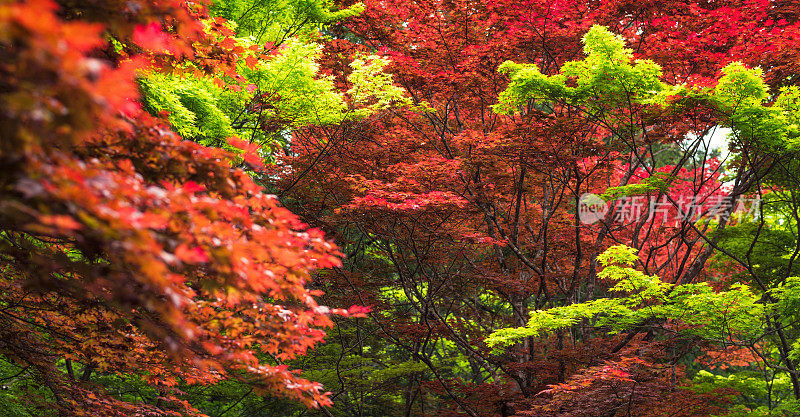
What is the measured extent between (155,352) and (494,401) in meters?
5.25

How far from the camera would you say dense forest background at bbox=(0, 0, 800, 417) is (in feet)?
6.42

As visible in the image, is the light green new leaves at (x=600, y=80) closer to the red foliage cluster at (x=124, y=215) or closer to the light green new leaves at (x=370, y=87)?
the light green new leaves at (x=370, y=87)

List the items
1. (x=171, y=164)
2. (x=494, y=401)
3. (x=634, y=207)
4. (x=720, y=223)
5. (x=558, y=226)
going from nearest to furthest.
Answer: (x=171, y=164) < (x=494, y=401) < (x=720, y=223) < (x=634, y=207) < (x=558, y=226)

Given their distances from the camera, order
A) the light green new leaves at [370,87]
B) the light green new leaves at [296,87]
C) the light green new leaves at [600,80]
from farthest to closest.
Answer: the light green new leaves at [370,87], the light green new leaves at [296,87], the light green new leaves at [600,80]

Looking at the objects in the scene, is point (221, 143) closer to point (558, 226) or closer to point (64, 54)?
point (64, 54)

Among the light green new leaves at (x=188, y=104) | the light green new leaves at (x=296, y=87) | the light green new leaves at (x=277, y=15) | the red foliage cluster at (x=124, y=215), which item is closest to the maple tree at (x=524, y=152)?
the light green new leaves at (x=277, y=15)

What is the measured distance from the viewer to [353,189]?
7.12 meters

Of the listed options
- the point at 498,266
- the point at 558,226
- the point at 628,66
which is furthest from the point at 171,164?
the point at 558,226

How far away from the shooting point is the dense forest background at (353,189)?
196 cm

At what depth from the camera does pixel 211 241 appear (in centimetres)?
210

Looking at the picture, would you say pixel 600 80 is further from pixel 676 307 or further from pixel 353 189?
pixel 353 189

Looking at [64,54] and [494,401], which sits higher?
[64,54]

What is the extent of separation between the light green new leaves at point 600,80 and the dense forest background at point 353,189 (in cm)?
3

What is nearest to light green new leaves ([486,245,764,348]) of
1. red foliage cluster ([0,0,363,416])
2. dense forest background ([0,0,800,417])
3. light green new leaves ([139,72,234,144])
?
dense forest background ([0,0,800,417])
